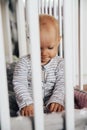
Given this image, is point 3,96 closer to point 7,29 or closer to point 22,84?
point 22,84

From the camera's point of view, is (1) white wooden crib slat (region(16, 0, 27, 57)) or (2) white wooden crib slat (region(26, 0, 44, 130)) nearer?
(2) white wooden crib slat (region(26, 0, 44, 130))

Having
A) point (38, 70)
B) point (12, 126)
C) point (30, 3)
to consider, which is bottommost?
point (12, 126)

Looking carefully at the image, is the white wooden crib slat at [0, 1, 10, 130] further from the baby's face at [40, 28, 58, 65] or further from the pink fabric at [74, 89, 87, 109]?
the pink fabric at [74, 89, 87, 109]

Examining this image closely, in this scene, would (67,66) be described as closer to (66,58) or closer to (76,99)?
(66,58)

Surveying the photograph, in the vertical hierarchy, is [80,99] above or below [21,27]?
below

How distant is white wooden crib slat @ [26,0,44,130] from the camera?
369mm

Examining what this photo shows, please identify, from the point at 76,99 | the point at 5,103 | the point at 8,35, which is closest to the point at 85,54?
the point at 76,99

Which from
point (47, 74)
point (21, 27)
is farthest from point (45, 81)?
point (21, 27)

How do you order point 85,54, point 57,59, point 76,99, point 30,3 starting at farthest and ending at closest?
point 85,54, point 76,99, point 57,59, point 30,3

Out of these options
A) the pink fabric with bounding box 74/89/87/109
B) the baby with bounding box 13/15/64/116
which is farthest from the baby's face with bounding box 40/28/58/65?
the pink fabric with bounding box 74/89/87/109

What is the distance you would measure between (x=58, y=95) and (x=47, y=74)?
50mm

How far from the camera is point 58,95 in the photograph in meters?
0.46

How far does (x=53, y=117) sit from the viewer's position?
0.42m

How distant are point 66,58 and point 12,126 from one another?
16cm
